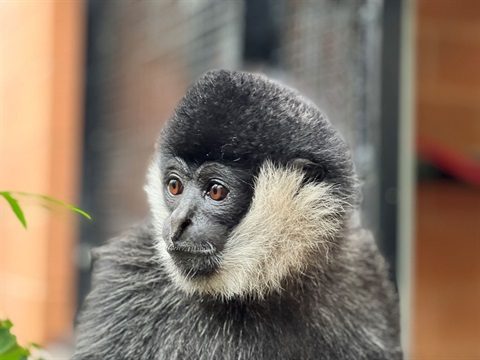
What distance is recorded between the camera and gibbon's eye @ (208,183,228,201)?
84 centimetres

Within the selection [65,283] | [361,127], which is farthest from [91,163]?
[361,127]

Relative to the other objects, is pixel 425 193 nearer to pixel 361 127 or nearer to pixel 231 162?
pixel 361 127

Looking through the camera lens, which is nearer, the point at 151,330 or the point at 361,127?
the point at 151,330

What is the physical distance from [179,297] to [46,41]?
6.48ft

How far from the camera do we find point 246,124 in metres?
0.78

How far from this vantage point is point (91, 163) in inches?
99.7

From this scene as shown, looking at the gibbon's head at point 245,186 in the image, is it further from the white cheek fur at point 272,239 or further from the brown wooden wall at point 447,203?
the brown wooden wall at point 447,203

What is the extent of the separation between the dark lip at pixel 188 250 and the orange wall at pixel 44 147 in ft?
5.74

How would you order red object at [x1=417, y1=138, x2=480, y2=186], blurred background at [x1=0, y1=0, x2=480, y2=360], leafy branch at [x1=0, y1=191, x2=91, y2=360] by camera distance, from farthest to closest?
red object at [x1=417, y1=138, x2=480, y2=186], blurred background at [x1=0, y1=0, x2=480, y2=360], leafy branch at [x1=0, y1=191, x2=91, y2=360]

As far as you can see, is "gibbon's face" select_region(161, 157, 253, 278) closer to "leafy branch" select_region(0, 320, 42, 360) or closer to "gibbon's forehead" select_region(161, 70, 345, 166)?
"gibbon's forehead" select_region(161, 70, 345, 166)

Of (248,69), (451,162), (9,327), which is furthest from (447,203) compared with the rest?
(9,327)

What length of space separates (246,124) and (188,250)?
170 mm

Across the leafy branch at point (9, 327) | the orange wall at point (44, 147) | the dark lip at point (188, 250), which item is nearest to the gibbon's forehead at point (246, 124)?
the dark lip at point (188, 250)

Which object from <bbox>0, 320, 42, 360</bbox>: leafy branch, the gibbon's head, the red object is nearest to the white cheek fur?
the gibbon's head
